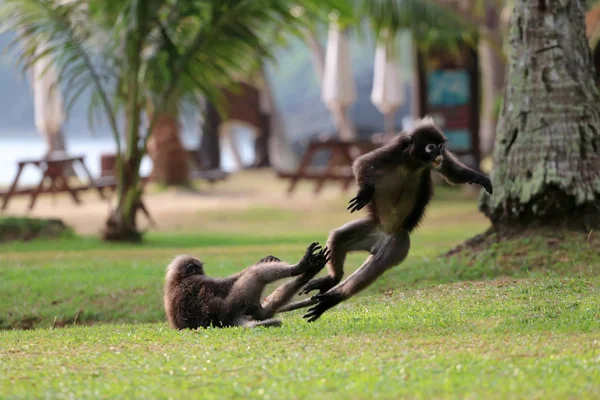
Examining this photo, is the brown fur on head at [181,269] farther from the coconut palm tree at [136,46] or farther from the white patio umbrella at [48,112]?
the white patio umbrella at [48,112]

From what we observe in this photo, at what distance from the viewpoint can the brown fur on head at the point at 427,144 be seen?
263 inches

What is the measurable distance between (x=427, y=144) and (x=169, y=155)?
17053mm

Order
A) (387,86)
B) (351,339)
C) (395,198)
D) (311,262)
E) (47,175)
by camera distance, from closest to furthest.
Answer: (351,339) → (311,262) → (395,198) → (47,175) → (387,86)

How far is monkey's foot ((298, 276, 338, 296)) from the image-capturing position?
6.72 meters

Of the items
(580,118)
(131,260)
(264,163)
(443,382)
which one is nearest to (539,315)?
(443,382)

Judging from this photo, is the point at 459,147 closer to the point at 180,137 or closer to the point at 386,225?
the point at 180,137

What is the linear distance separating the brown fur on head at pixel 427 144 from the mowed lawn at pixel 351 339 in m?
1.07

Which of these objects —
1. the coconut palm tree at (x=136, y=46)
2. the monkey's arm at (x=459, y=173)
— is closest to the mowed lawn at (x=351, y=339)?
the monkey's arm at (x=459, y=173)

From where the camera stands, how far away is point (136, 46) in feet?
45.9

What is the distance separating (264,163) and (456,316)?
24.2 metres

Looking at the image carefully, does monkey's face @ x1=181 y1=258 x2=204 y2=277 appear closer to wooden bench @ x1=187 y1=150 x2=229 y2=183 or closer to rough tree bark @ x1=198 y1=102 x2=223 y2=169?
wooden bench @ x1=187 y1=150 x2=229 y2=183

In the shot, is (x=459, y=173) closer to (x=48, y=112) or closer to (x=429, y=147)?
(x=429, y=147)

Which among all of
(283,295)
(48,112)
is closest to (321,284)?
(283,295)

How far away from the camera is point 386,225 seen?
6.89 m
